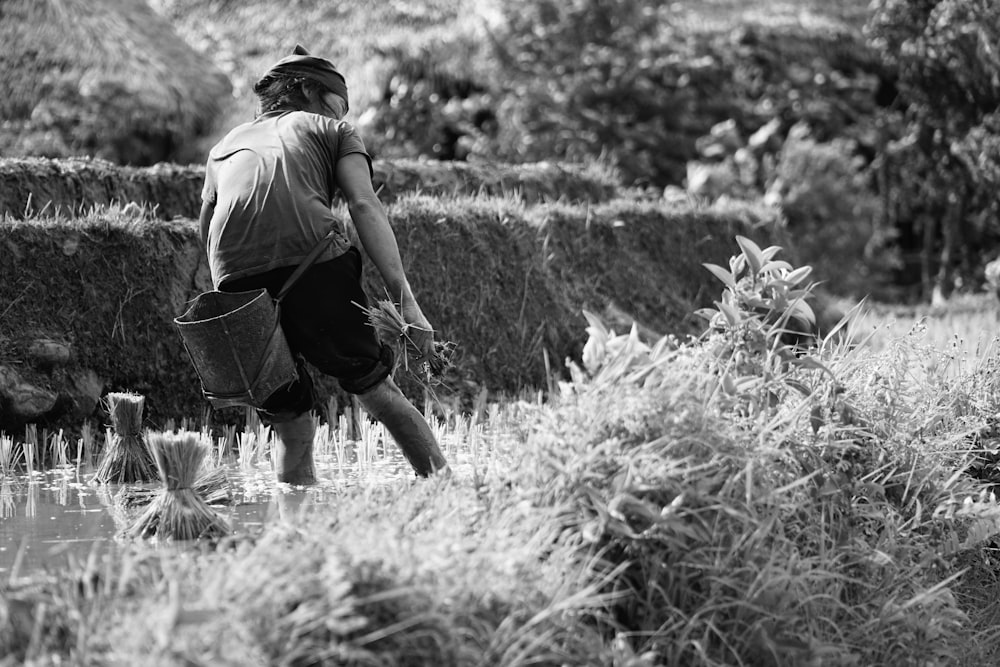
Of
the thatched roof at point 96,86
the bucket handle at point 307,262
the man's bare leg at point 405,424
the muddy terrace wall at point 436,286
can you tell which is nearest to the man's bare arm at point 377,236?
the bucket handle at point 307,262

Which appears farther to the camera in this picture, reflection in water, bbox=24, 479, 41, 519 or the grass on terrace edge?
reflection in water, bbox=24, 479, 41, 519

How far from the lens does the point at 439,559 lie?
8.93ft

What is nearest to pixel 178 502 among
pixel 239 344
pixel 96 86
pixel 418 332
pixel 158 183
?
pixel 239 344

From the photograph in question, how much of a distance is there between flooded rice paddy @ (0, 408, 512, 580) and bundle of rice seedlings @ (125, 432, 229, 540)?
83 mm

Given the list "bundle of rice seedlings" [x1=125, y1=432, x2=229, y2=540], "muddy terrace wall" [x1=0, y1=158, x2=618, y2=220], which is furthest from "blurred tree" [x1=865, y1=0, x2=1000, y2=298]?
"bundle of rice seedlings" [x1=125, y1=432, x2=229, y2=540]

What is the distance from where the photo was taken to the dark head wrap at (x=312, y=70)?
441 centimetres

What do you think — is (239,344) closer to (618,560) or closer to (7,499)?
(7,499)

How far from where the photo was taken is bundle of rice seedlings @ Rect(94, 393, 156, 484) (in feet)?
15.3

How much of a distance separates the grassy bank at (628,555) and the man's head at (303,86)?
1.43m

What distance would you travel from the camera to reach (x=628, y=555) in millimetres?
3242

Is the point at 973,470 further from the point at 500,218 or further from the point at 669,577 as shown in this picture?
the point at 500,218

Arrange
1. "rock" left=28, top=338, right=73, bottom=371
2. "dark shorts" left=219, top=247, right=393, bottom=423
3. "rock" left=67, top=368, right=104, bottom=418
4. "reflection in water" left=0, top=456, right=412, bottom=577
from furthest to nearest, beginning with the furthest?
"rock" left=67, top=368, right=104, bottom=418
"rock" left=28, top=338, right=73, bottom=371
"dark shorts" left=219, top=247, right=393, bottom=423
"reflection in water" left=0, top=456, right=412, bottom=577

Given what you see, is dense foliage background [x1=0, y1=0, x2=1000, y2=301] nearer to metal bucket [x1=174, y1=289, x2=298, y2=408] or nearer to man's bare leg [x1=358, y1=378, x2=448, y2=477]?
metal bucket [x1=174, y1=289, x2=298, y2=408]

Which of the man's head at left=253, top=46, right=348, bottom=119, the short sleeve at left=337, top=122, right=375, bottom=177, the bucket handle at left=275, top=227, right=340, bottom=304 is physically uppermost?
the man's head at left=253, top=46, right=348, bottom=119
